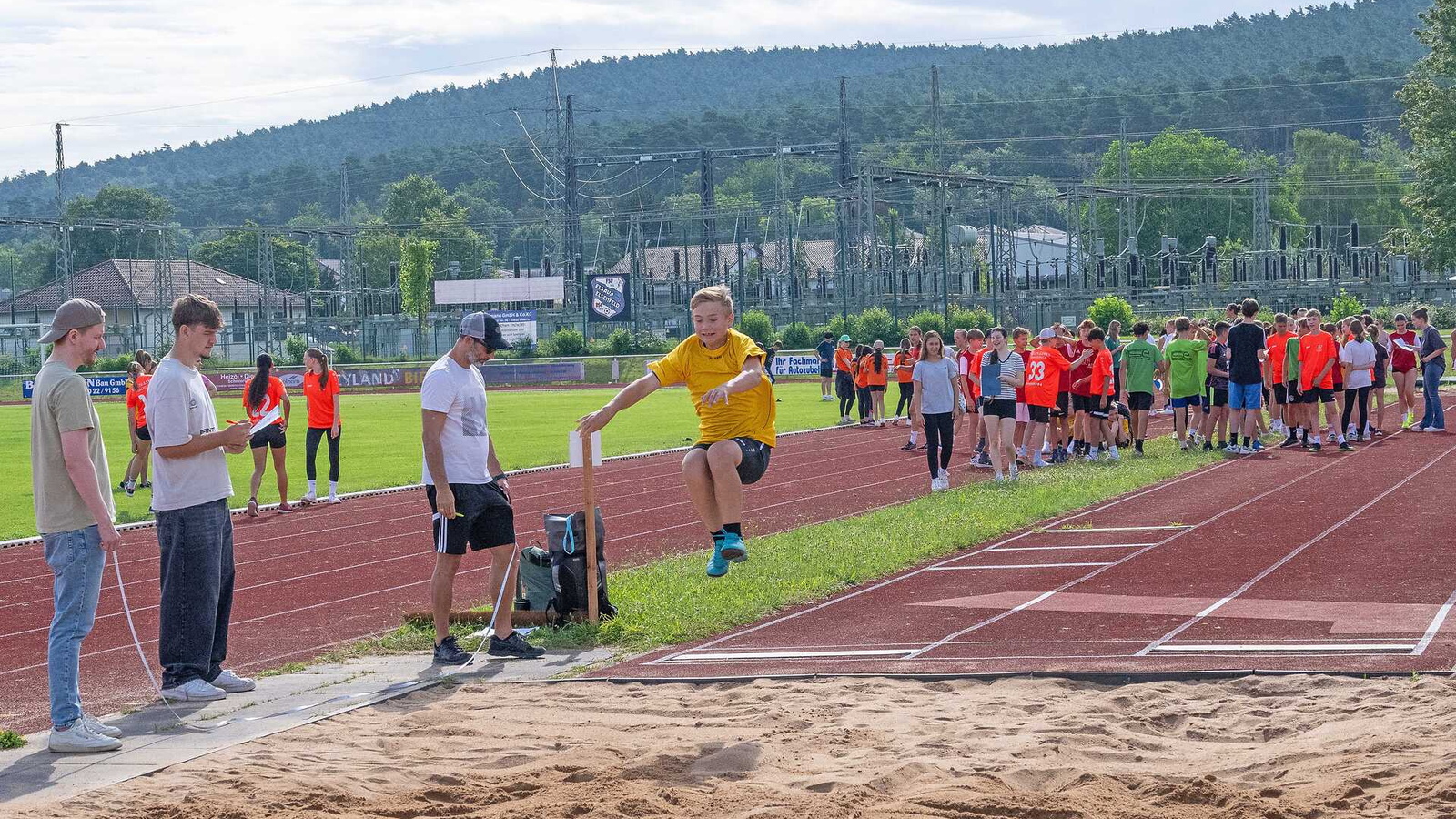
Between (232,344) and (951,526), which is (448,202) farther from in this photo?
(951,526)

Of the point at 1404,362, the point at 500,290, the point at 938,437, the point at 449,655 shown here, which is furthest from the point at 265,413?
the point at 500,290

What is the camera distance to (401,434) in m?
32.5

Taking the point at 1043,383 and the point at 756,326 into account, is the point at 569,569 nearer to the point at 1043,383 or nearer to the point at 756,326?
the point at 1043,383

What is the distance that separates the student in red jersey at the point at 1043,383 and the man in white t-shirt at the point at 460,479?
1112 centimetres

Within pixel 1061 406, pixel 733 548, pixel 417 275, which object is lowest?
pixel 733 548

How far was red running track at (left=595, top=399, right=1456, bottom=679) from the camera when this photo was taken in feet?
26.4

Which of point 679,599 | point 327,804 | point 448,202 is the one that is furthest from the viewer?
point 448,202

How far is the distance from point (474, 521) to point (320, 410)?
10.2 meters

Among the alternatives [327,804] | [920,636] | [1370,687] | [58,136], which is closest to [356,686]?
[327,804]

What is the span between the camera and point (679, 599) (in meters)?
10.4

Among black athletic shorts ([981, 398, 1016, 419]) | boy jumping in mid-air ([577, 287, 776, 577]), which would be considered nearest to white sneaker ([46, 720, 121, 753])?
boy jumping in mid-air ([577, 287, 776, 577])

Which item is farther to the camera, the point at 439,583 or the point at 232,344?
the point at 232,344

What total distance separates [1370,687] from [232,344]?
268ft

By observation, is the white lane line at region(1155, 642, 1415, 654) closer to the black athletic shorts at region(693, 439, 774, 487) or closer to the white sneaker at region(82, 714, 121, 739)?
the black athletic shorts at region(693, 439, 774, 487)
